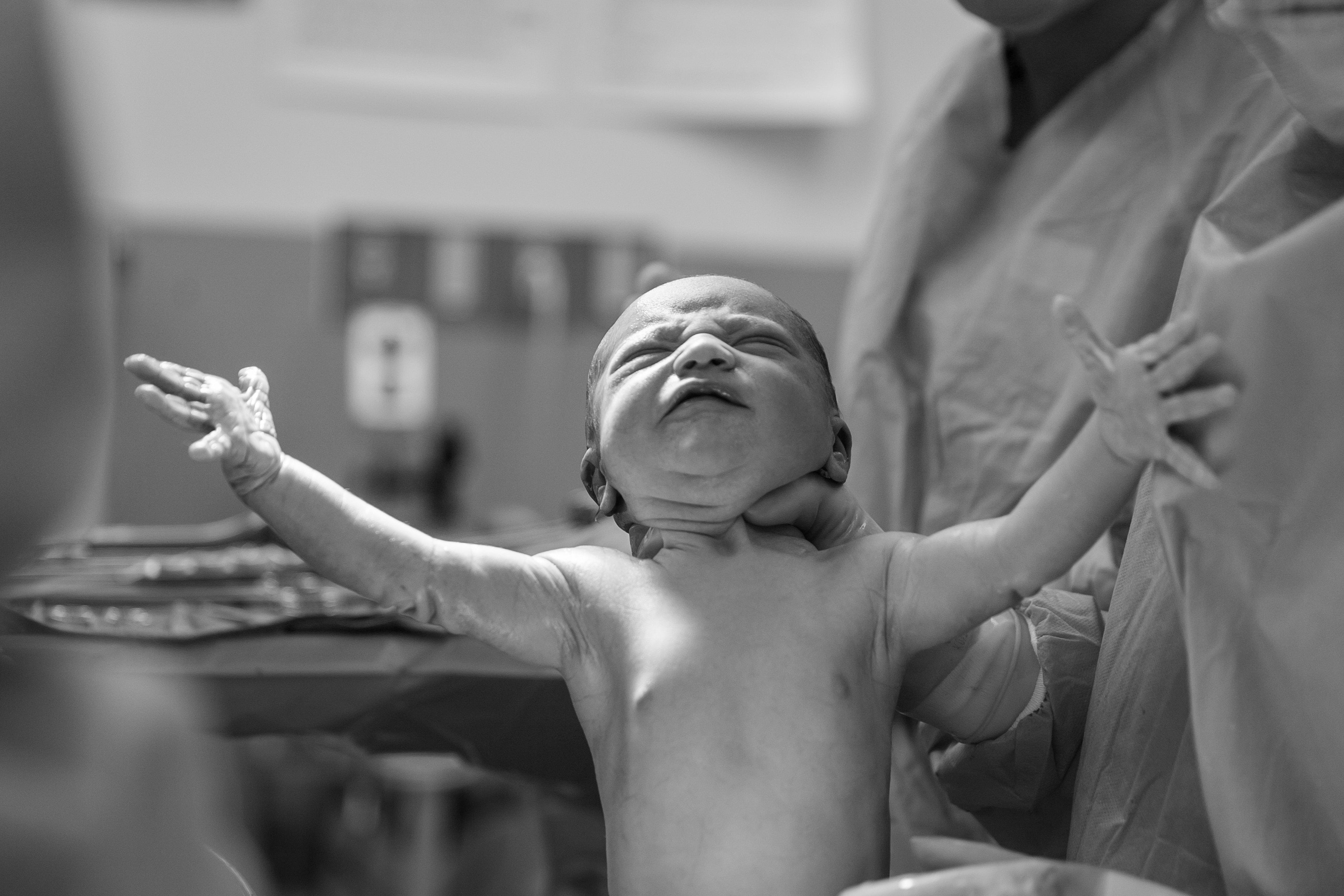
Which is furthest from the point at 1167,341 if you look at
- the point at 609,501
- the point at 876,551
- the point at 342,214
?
the point at 342,214

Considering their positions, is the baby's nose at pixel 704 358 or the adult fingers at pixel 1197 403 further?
the baby's nose at pixel 704 358

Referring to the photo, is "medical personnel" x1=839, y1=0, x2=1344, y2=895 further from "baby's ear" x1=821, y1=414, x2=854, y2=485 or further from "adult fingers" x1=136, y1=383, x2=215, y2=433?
"adult fingers" x1=136, y1=383, x2=215, y2=433

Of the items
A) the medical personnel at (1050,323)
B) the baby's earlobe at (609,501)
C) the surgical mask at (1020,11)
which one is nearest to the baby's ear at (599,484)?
the baby's earlobe at (609,501)

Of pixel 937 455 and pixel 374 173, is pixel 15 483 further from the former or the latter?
pixel 374 173

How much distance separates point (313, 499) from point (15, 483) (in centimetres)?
26

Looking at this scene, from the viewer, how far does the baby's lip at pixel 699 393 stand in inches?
29.1

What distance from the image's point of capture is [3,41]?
440mm

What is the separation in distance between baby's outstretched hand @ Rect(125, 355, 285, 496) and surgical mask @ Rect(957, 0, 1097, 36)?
64 centimetres

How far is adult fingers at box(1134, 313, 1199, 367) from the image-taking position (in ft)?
1.98

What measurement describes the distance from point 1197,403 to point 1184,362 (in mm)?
19

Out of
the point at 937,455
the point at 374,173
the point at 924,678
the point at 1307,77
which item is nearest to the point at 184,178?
the point at 374,173

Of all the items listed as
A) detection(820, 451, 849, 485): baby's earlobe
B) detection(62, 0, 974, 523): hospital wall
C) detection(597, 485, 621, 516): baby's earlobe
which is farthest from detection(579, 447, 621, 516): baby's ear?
detection(62, 0, 974, 523): hospital wall

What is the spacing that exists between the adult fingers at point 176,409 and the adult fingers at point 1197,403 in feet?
1.58

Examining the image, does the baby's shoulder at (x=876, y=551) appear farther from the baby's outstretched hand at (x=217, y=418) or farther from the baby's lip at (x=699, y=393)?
the baby's outstretched hand at (x=217, y=418)
